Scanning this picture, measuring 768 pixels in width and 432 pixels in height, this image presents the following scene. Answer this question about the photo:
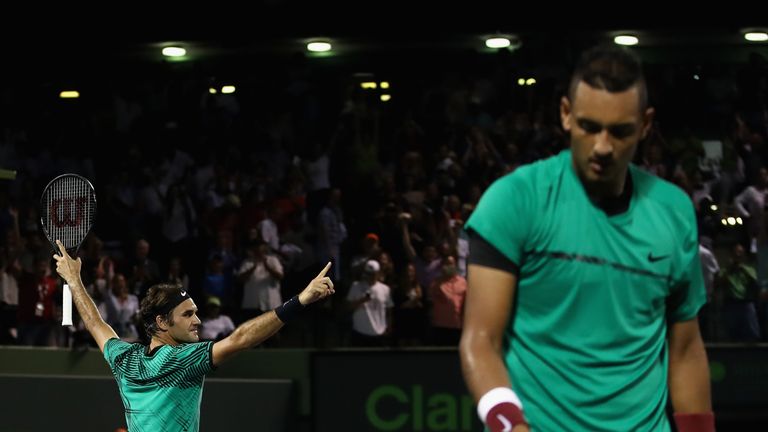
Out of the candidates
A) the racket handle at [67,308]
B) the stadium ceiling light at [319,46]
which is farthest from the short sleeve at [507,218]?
the stadium ceiling light at [319,46]

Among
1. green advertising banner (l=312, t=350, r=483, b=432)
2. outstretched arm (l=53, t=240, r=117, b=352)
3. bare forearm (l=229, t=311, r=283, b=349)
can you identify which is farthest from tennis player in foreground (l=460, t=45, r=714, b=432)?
green advertising banner (l=312, t=350, r=483, b=432)

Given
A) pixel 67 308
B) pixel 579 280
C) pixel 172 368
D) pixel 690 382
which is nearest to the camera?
pixel 579 280

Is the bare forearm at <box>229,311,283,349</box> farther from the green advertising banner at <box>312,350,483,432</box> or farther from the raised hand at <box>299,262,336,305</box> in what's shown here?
the green advertising banner at <box>312,350,483,432</box>

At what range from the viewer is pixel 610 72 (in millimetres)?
3559

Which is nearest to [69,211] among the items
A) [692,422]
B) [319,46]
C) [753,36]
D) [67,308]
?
[67,308]

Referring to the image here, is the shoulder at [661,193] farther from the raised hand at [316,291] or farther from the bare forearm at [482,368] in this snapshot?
the raised hand at [316,291]

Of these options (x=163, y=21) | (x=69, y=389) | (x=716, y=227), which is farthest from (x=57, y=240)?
(x=163, y=21)

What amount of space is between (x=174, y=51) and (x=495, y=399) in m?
19.4

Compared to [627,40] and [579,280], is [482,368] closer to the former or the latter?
[579,280]

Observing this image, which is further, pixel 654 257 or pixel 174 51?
pixel 174 51

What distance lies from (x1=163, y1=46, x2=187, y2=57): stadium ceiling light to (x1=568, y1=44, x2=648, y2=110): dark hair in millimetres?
19145

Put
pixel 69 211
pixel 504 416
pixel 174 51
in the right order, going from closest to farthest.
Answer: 1. pixel 504 416
2. pixel 69 211
3. pixel 174 51

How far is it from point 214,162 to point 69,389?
17.1 feet

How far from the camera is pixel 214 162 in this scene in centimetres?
1819
